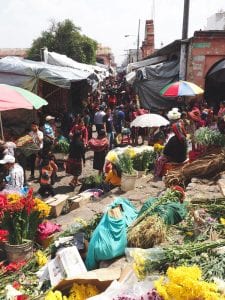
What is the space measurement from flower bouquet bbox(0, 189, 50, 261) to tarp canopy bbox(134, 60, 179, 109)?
1150 cm

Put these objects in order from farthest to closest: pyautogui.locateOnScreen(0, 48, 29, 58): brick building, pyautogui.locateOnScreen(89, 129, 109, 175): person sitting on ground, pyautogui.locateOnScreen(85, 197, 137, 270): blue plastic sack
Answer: pyautogui.locateOnScreen(0, 48, 29, 58): brick building, pyautogui.locateOnScreen(89, 129, 109, 175): person sitting on ground, pyautogui.locateOnScreen(85, 197, 137, 270): blue plastic sack

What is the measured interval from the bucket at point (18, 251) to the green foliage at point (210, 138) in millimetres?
4054

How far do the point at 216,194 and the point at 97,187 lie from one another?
329cm

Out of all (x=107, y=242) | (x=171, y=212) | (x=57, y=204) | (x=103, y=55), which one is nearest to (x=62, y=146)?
(x=57, y=204)

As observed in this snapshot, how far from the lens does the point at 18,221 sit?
17.4 feet

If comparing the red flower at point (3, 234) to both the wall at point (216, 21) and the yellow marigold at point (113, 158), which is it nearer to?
the yellow marigold at point (113, 158)

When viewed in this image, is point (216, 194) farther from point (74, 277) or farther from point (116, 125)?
point (116, 125)

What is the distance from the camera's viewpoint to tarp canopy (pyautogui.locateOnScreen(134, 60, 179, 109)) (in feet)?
52.5

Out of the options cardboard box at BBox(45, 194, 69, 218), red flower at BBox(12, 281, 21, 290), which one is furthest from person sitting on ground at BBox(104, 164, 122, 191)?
red flower at BBox(12, 281, 21, 290)

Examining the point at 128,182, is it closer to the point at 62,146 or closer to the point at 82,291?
the point at 62,146

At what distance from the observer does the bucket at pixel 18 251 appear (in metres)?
5.28

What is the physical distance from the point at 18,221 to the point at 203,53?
11856 mm

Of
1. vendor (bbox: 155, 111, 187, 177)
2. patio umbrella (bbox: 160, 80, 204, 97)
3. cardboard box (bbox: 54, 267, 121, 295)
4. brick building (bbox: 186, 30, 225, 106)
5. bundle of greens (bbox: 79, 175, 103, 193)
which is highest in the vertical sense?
brick building (bbox: 186, 30, 225, 106)

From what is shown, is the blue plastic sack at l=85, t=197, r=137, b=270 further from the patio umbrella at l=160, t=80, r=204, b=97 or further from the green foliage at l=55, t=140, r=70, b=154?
the patio umbrella at l=160, t=80, r=204, b=97
